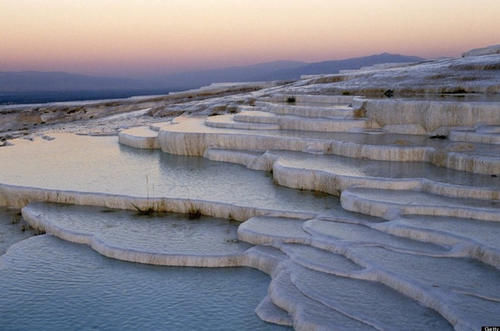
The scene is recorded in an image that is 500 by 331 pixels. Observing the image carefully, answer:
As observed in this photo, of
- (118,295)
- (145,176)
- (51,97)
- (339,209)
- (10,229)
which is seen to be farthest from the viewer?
(51,97)

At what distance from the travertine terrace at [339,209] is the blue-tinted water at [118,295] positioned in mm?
202

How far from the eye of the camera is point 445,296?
15.8ft

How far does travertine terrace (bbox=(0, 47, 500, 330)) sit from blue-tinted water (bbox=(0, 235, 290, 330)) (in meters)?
0.20

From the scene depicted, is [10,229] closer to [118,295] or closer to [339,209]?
[118,295]

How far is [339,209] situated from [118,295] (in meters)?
3.25

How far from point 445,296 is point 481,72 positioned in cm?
1299

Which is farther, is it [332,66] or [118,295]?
[332,66]

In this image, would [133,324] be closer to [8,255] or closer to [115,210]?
[8,255]

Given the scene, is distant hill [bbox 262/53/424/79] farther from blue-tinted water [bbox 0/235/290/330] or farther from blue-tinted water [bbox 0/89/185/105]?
blue-tinted water [bbox 0/235/290/330]

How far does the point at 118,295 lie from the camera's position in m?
5.84

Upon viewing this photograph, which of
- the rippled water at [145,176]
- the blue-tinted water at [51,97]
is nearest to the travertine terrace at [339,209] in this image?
the rippled water at [145,176]

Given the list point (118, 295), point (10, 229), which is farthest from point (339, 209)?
point (10, 229)

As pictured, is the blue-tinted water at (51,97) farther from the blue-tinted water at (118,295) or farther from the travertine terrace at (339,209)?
the blue-tinted water at (118,295)

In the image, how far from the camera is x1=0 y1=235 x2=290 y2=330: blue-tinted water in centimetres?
528
